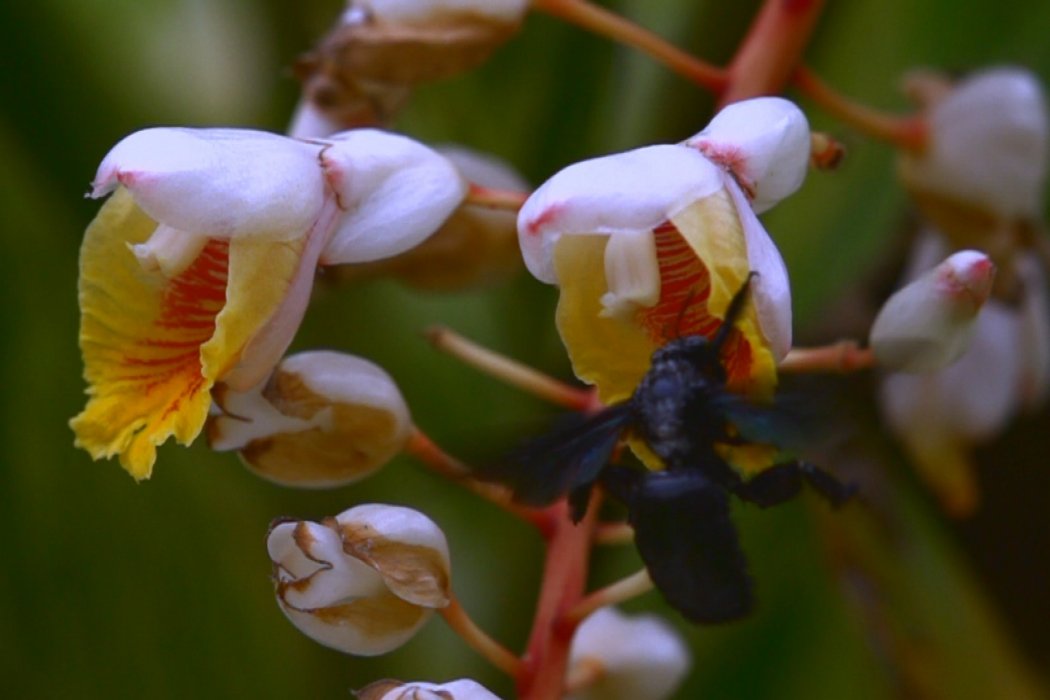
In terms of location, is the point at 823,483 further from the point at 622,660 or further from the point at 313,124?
the point at 313,124

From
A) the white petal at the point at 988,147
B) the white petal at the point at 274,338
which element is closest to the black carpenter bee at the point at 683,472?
the white petal at the point at 274,338

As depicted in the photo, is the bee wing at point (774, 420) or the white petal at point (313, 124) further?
the white petal at point (313, 124)

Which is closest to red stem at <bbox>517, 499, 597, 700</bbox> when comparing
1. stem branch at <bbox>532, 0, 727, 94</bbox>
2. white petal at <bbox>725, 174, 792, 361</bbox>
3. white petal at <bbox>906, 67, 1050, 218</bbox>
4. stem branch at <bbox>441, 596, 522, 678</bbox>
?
stem branch at <bbox>441, 596, 522, 678</bbox>

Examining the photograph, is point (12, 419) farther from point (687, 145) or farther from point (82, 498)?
point (687, 145)

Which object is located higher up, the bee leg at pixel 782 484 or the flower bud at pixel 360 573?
the bee leg at pixel 782 484

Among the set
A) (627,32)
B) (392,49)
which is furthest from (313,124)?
(627,32)

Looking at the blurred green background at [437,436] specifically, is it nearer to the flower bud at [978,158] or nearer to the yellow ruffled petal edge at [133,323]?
the flower bud at [978,158]

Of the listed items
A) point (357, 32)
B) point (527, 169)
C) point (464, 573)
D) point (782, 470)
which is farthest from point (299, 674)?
point (782, 470)
